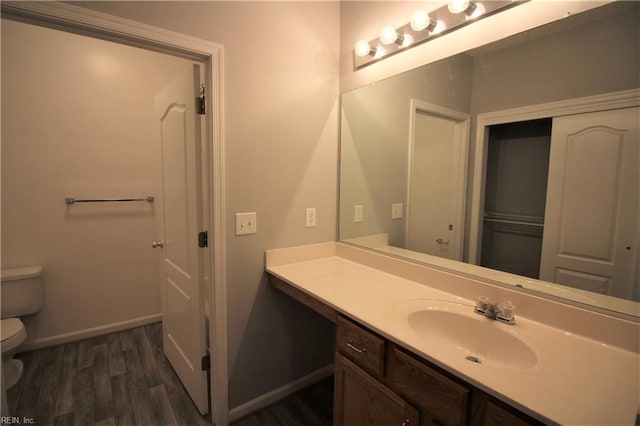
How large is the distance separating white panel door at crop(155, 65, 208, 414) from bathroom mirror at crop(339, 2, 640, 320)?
0.93 metres

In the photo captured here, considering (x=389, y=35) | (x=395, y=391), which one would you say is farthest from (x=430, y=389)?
(x=389, y=35)

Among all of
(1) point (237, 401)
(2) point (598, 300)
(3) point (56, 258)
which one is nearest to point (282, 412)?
(1) point (237, 401)

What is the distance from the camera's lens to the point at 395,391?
1024mm

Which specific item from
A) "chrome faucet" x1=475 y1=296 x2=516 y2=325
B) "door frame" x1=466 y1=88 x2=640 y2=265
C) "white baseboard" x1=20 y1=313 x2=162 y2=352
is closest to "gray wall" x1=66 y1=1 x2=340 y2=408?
"door frame" x1=466 y1=88 x2=640 y2=265

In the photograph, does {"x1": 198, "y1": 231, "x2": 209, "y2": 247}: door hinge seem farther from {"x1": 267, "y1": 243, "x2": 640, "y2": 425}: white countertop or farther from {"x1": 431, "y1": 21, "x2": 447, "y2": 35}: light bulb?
{"x1": 431, "y1": 21, "x2": 447, "y2": 35}: light bulb

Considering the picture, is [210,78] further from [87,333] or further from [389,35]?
[87,333]

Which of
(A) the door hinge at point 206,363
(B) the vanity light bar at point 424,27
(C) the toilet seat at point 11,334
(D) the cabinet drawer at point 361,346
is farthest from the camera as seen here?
(C) the toilet seat at point 11,334

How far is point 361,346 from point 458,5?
4.72ft

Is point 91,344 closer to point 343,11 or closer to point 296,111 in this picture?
point 296,111

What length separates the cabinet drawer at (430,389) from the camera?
826mm

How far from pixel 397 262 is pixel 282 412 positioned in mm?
1104

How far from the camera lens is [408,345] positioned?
933mm

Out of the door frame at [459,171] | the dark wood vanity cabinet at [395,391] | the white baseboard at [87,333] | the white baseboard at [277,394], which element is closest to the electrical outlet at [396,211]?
the door frame at [459,171]

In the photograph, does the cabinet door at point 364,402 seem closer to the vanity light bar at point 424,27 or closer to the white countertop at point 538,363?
the white countertop at point 538,363
